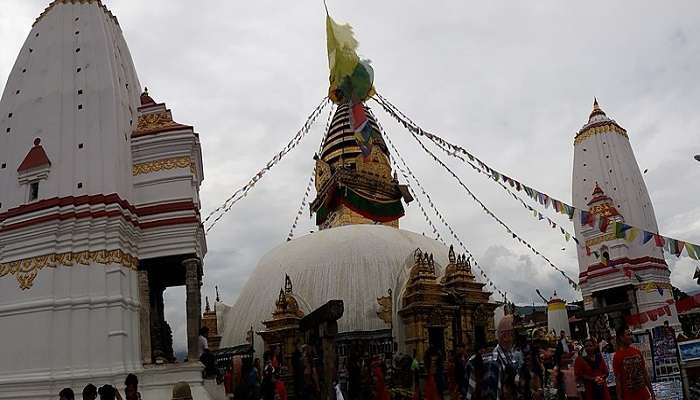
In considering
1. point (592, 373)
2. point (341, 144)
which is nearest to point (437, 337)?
point (592, 373)

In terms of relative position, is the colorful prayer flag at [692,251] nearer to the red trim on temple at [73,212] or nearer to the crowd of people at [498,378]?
the crowd of people at [498,378]

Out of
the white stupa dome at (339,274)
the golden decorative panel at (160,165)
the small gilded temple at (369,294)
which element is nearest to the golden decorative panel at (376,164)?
the small gilded temple at (369,294)

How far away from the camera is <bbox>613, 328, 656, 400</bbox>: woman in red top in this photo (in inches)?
308

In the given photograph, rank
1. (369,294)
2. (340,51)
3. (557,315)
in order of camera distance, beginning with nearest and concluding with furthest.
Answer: (340,51) < (369,294) < (557,315)

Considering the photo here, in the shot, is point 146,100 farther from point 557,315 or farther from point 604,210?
point 604,210

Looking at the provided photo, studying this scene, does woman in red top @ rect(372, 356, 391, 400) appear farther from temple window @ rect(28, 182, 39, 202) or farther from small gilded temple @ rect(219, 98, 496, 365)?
temple window @ rect(28, 182, 39, 202)

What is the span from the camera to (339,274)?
24.1 m

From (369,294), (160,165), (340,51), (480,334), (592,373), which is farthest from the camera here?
(480,334)

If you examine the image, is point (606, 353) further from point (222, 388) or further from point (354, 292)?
point (354, 292)

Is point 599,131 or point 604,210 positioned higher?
point 599,131

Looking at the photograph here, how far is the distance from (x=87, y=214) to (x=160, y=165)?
232 cm

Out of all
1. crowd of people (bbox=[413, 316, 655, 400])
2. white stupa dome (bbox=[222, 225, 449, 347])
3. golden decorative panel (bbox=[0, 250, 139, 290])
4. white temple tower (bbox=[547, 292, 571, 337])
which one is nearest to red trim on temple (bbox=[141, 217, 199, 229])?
golden decorative panel (bbox=[0, 250, 139, 290])

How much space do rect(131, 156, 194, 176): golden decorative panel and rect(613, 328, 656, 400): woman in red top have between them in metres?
11.5

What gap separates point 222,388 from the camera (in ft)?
49.2
